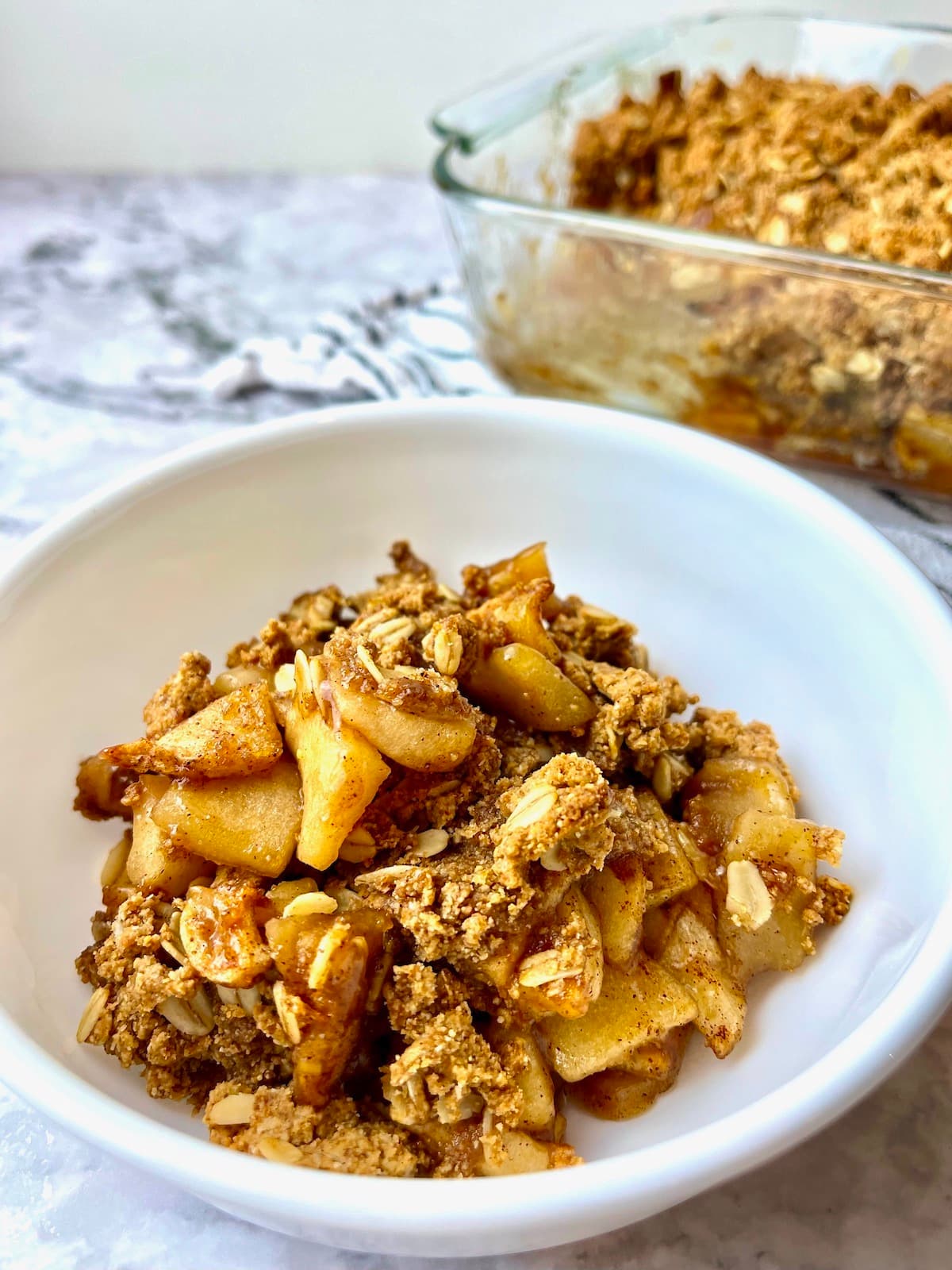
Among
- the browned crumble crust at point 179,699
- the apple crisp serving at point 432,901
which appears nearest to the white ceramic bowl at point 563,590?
the apple crisp serving at point 432,901

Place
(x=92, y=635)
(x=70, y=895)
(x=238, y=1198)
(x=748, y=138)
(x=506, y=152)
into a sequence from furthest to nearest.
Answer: (x=506, y=152)
(x=748, y=138)
(x=92, y=635)
(x=70, y=895)
(x=238, y=1198)

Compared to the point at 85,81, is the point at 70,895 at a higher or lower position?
lower

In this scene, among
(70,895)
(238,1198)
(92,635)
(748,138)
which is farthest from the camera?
(748,138)

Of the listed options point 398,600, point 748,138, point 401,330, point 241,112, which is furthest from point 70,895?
point 241,112

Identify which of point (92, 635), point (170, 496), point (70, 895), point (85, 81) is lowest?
point (70, 895)

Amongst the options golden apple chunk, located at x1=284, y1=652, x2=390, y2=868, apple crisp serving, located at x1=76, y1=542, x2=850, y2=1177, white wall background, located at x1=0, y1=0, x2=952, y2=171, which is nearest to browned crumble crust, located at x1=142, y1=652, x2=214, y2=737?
apple crisp serving, located at x1=76, y1=542, x2=850, y2=1177

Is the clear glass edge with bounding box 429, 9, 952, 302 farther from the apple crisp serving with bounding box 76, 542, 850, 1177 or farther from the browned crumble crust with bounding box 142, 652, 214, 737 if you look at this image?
the browned crumble crust with bounding box 142, 652, 214, 737

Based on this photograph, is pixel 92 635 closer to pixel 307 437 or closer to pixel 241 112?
pixel 307 437
